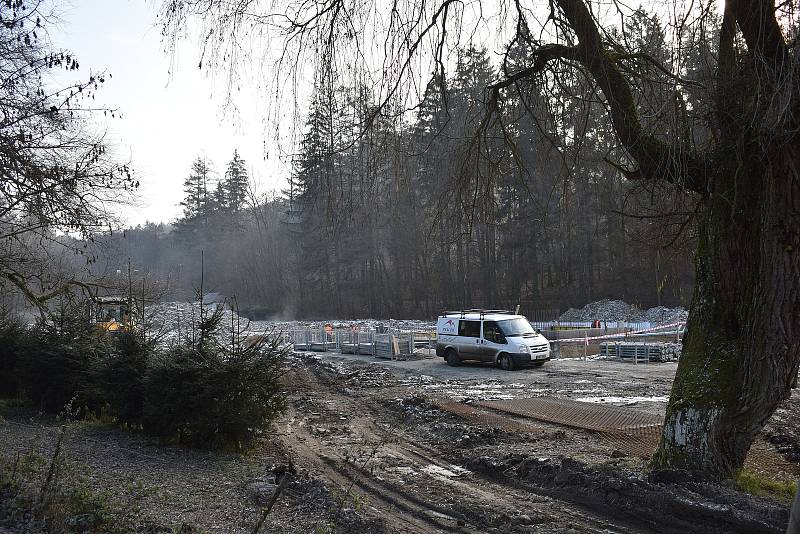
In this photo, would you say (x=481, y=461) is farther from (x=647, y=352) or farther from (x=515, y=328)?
(x=647, y=352)

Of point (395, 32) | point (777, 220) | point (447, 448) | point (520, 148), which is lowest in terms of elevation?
point (447, 448)

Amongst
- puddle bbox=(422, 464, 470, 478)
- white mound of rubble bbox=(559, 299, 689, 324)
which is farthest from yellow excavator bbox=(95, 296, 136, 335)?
white mound of rubble bbox=(559, 299, 689, 324)

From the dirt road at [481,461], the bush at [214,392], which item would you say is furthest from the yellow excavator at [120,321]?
the dirt road at [481,461]

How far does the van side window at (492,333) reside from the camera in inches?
1008

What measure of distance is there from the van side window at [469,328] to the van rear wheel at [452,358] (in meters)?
0.83

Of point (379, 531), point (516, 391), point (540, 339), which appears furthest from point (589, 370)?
point (379, 531)

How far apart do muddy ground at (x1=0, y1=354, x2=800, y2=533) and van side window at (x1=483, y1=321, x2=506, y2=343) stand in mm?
8381

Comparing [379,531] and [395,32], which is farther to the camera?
[379,531]

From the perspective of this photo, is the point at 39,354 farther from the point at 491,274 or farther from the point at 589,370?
the point at 491,274

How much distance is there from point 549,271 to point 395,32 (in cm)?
5085

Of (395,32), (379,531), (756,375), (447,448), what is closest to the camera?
(395,32)

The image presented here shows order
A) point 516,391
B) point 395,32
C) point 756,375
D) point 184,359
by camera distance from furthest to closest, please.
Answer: point 516,391 → point 184,359 → point 756,375 → point 395,32

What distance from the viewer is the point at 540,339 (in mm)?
25922

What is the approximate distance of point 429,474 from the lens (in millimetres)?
10102
